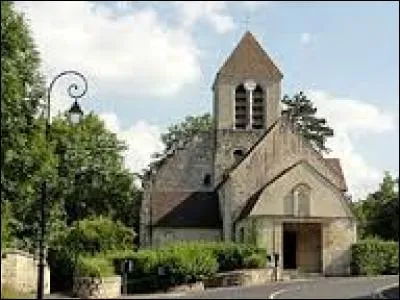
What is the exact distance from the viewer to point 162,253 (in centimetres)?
4669

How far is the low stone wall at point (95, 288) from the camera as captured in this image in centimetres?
3609

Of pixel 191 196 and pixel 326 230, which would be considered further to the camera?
pixel 191 196

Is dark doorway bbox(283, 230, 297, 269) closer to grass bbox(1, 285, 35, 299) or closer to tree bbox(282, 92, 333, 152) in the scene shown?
grass bbox(1, 285, 35, 299)

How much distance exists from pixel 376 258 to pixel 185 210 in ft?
44.7

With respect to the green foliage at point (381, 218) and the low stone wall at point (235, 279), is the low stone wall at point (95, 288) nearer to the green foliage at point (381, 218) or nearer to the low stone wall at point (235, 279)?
the low stone wall at point (235, 279)

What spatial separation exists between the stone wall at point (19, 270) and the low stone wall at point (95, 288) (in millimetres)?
1624

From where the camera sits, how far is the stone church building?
5575 centimetres

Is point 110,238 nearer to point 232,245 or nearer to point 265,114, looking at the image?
point 232,245

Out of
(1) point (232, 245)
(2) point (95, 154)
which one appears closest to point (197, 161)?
(2) point (95, 154)

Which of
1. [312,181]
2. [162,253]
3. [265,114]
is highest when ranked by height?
[265,114]

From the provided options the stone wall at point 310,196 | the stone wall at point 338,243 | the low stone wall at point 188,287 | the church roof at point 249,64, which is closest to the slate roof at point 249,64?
the church roof at point 249,64

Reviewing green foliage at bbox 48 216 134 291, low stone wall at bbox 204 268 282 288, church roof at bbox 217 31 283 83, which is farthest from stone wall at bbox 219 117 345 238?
low stone wall at bbox 204 268 282 288

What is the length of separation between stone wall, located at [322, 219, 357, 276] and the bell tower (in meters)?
10.0

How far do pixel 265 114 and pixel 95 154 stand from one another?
41.4ft
